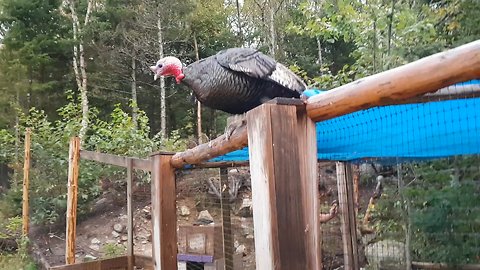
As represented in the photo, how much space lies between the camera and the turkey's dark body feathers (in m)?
1.92

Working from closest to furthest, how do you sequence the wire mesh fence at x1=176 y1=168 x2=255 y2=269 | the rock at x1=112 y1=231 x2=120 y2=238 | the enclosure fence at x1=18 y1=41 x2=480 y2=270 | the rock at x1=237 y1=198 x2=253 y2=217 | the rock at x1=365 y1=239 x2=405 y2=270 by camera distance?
the enclosure fence at x1=18 y1=41 x2=480 y2=270, the wire mesh fence at x1=176 y1=168 x2=255 y2=269, the rock at x1=365 y1=239 x2=405 y2=270, the rock at x1=237 y1=198 x2=253 y2=217, the rock at x1=112 y1=231 x2=120 y2=238

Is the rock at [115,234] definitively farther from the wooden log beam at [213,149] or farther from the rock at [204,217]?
the wooden log beam at [213,149]

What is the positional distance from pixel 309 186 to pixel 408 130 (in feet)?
3.18

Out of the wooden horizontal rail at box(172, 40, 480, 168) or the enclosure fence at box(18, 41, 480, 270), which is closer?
the wooden horizontal rail at box(172, 40, 480, 168)

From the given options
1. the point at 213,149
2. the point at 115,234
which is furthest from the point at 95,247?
the point at 213,149

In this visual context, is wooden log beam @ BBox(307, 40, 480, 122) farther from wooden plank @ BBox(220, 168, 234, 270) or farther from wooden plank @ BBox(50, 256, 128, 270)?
wooden plank @ BBox(50, 256, 128, 270)

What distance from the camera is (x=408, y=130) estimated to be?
2.25 m

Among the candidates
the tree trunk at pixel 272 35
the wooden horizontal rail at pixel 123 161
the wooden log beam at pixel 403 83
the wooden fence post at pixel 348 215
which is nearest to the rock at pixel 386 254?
the wooden fence post at pixel 348 215

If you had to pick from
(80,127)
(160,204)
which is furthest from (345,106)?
(80,127)

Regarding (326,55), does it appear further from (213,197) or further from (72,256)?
(72,256)

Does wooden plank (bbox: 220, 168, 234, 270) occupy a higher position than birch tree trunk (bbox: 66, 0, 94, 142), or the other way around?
birch tree trunk (bbox: 66, 0, 94, 142)

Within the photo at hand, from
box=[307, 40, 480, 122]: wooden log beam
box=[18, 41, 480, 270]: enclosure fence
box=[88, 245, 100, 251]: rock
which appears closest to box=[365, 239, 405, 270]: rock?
box=[18, 41, 480, 270]: enclosure fence

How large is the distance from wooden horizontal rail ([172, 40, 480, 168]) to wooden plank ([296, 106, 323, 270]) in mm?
43

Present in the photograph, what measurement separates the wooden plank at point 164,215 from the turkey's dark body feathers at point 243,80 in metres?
0.98
